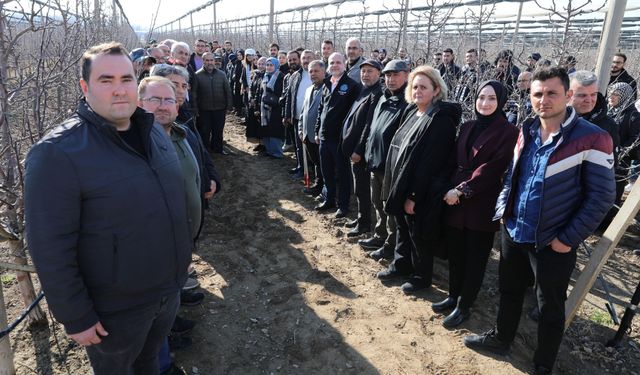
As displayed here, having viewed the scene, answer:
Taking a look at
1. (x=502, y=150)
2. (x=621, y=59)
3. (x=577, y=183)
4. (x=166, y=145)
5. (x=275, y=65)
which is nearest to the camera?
(x=166, y=145)

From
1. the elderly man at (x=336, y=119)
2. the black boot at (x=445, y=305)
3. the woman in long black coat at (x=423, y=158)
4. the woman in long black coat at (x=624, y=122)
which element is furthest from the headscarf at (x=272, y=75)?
the black boot at (x=445, y=305)

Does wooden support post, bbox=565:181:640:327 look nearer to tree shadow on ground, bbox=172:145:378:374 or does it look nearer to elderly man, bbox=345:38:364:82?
tree shadow on ground, bbox=172:145:378:374

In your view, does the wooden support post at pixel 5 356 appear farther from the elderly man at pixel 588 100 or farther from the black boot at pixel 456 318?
the elderly man at pixel 588 100

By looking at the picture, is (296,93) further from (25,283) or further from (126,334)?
(126,334)

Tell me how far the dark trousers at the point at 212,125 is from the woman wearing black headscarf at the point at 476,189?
5.25m

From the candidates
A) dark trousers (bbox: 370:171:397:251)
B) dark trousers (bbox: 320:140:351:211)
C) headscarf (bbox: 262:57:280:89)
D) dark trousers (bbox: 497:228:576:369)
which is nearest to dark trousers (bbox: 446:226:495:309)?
dark trousers (bbox: 497:228:576:369)

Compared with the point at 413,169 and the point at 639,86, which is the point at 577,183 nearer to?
the point at 413,169

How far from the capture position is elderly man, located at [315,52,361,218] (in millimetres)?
5035

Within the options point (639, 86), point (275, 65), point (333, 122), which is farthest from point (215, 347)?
point (639, 86)

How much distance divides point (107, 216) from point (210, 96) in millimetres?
5952

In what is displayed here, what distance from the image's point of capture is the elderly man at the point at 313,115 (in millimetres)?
5465

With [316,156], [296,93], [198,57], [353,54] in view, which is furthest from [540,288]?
Answer: [198,57]

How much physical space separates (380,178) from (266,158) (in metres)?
4.02

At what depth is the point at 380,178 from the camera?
4113 millimetres
